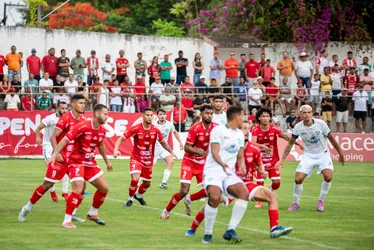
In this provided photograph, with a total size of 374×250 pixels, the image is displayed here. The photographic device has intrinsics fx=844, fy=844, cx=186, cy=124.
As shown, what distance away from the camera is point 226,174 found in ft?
41.3

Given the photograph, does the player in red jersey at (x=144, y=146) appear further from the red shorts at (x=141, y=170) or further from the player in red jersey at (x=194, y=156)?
the player in red jersey at (x=194, y=156)

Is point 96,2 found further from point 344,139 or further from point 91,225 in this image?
point 91,225

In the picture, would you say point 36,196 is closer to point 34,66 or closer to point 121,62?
point 34,66

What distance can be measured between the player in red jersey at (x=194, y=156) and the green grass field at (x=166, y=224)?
402 millimetres

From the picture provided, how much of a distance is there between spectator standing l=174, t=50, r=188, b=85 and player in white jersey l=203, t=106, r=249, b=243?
23.6 m

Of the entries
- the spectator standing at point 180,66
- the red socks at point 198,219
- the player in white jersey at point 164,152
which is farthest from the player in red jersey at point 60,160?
the spectator standing at point 180,66

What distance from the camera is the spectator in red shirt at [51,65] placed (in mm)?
34281

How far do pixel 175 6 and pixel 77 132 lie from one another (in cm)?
4132

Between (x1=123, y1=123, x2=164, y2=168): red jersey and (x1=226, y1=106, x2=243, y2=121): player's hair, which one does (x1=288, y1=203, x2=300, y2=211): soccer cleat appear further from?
(x1=226, y1=106, x2=243, y2=121): player's hair

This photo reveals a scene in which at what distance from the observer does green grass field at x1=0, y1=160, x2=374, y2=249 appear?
1262 centimetres

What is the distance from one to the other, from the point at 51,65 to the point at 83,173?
66.7 feet

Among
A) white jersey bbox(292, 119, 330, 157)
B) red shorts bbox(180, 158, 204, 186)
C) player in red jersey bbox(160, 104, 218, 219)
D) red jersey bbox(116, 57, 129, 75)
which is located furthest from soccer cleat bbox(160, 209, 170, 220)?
red jersey bbox(116, 57, 129, 75)

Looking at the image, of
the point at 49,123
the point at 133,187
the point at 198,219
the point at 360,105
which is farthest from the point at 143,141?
the point at 360,105

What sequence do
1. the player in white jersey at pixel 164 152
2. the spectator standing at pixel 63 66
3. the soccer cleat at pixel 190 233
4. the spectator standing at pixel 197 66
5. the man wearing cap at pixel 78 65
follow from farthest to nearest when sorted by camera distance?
the spectator standing at pixel 197 66 < the man wearing cap at pixel 78 65 < the spectator standing at pixel 63 66 < the player in white jersey at pixel 164 152 < the soccer cleat at pixel 190 233
